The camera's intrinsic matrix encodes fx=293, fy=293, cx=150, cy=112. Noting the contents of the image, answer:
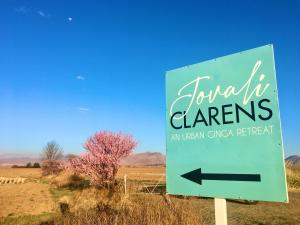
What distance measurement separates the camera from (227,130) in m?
3.86

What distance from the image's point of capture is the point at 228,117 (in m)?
3.88

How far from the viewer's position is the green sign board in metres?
3.48

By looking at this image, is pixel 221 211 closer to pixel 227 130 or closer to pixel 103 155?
pixel 227 130

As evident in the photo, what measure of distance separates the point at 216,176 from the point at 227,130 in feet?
2.04

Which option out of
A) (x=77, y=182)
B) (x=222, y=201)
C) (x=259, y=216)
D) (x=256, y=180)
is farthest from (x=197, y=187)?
(x=77, y=182)

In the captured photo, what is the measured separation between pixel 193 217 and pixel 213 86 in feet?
10.0

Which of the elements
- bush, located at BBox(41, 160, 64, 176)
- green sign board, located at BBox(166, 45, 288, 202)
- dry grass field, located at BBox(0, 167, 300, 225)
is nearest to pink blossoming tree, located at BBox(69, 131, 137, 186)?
dry grass field, located at BBox(0, 167, 300, 225)

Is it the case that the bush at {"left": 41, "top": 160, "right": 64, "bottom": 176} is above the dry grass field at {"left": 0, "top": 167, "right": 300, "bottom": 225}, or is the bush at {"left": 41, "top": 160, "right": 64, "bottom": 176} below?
above

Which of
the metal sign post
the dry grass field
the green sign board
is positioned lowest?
the dry grass field

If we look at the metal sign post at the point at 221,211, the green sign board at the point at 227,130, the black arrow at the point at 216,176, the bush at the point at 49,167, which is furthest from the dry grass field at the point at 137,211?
the bush at the point at 49,167

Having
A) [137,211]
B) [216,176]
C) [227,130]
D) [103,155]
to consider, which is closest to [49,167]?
[103,155]

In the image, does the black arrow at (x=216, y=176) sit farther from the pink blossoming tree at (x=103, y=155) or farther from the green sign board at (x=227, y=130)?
the pink blossoming tree at (x=103, y=155)

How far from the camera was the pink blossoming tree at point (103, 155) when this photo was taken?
1752cm

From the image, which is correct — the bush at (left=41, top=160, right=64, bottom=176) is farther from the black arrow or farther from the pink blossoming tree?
the black arrow
